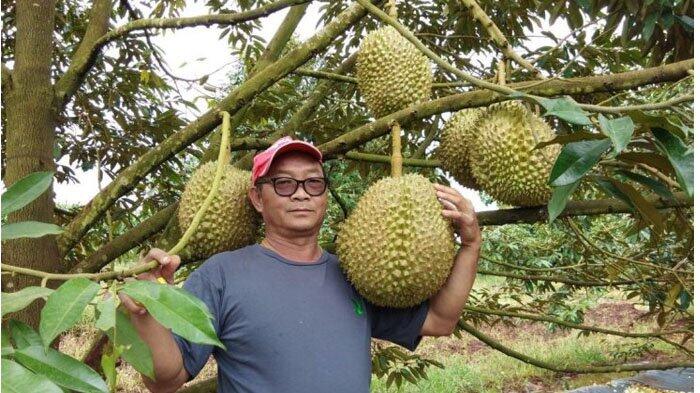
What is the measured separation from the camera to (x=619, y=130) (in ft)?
2.93

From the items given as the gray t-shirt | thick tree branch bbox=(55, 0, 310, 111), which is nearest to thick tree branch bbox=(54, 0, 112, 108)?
thick tree branch bbox=(55, 0, 310, 111)

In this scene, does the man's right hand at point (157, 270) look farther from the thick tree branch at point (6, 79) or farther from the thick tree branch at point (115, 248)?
the thick tree branch at point (6, 79)

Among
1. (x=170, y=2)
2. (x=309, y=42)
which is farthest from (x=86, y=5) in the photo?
(x=309, y=42)

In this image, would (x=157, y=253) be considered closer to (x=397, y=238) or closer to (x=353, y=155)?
(x=397, y=238)

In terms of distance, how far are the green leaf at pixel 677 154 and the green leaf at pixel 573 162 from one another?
0.27 feet

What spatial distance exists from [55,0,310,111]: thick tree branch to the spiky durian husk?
0.51m

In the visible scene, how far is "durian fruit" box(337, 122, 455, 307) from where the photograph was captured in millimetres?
1346

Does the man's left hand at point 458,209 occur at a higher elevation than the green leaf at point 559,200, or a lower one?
lower

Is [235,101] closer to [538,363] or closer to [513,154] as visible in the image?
[513,154]

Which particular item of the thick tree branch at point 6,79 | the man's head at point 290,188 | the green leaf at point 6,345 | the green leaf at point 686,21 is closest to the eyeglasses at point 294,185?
the man's head at point 290,188

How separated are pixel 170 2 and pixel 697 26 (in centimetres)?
271

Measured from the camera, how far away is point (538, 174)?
4.62 ft

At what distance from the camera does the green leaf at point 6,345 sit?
704 millimetres

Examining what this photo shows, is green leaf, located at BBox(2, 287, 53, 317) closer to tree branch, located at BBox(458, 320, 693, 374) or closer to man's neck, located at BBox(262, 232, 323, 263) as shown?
man's neck, located at BBox(262, 232, 323, 263)
